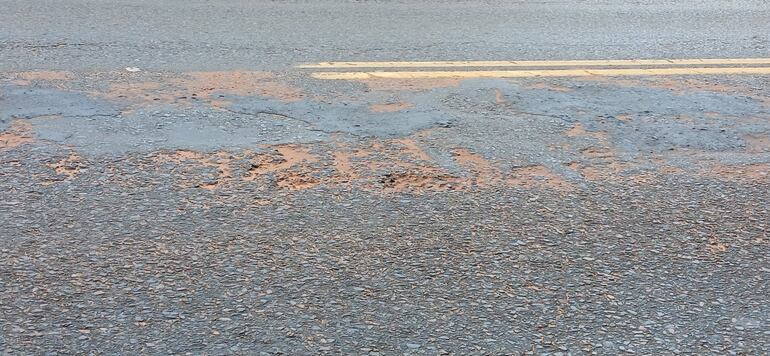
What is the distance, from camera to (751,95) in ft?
18.4

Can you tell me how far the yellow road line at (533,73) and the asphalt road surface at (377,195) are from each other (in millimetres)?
30

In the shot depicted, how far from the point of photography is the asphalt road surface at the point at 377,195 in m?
2.90

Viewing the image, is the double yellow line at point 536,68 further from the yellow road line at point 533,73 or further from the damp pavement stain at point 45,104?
the damp pavement stain at point 45,104

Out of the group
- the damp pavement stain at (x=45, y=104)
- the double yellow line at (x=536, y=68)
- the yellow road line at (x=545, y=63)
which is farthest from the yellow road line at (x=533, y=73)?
the damp pavement stain at (x=45, y=104)

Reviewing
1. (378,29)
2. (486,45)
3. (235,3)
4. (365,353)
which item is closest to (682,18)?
(486,45)

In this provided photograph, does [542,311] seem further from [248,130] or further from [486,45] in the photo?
[486,45]

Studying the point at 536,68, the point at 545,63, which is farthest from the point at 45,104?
the point at 545,63

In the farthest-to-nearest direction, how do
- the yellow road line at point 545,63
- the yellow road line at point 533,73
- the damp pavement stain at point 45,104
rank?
the yellow road line at point 545,63
the yellow road line at point 533,73
the damp pavement stain at point 45,104

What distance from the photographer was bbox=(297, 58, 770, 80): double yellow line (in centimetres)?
586

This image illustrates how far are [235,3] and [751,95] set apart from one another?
16.8 ft

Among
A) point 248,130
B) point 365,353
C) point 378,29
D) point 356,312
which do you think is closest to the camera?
point 365,353

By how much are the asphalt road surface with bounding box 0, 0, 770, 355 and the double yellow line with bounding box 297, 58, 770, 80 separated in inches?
1.2

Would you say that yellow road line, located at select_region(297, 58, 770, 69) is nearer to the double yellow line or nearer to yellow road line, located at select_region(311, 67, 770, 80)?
Result: the double yellow line

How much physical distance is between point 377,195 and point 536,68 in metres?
2.64
